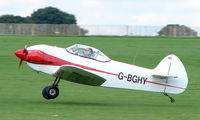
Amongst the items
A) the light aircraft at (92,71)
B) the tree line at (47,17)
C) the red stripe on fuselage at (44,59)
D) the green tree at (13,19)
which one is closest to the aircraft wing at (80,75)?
the light aircraft at (92,71)

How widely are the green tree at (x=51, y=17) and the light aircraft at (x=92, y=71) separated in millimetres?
62427

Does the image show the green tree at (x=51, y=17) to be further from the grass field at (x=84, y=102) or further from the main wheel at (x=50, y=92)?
the main wheel at (x=50, y=92)

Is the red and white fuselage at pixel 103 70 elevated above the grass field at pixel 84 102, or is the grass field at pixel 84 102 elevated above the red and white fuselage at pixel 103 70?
the red and white fuselage at pixel 103 70

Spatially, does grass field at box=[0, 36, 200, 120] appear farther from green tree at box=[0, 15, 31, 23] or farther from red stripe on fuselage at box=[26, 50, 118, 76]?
green tree at box=[0, 15, 31, 23]

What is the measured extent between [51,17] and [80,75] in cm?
6429

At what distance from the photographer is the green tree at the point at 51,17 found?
77438mm

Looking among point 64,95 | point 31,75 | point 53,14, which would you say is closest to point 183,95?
point 64,95

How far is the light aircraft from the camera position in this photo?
14141 millimetres

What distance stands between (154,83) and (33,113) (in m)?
4.09

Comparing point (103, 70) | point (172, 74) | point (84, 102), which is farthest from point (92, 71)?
point (172, 74)

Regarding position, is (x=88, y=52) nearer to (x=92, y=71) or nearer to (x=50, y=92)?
(x=92, y=71)

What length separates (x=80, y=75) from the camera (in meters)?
14.1

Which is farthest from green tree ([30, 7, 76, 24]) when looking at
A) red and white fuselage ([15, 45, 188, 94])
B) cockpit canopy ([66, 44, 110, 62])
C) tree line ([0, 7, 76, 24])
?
red and white fuselage ([15, 45, 188, 94])

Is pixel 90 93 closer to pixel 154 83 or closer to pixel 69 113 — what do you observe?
pixel 154 83
